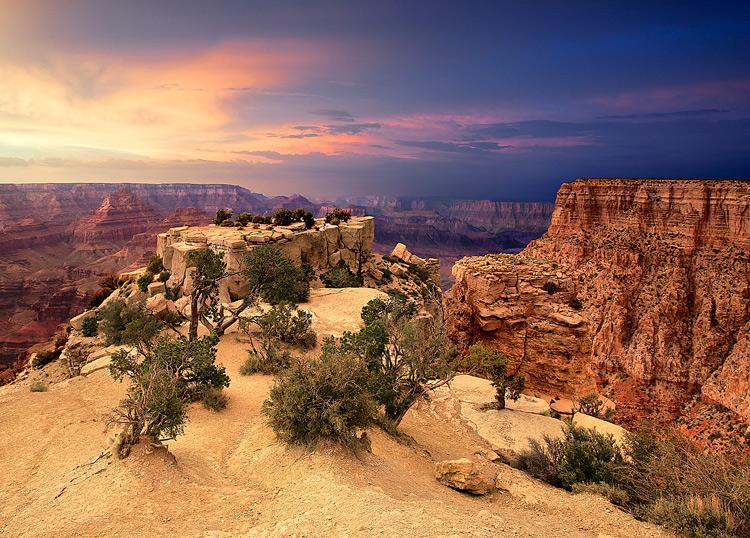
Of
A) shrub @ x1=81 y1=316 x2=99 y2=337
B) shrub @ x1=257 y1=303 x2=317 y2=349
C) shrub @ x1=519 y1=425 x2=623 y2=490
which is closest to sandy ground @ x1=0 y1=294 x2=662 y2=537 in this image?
shrub @ x1=519 y1=425 x2=623 y2=490

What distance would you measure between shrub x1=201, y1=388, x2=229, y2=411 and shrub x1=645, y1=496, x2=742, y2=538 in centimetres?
1502

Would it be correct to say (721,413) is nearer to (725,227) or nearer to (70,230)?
(725,227)

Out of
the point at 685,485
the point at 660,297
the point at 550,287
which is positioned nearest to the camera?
the point at 685,485

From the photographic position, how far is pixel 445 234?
595 ft

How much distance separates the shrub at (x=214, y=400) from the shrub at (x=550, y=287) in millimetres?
34277

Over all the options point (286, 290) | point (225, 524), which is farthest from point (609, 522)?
point (286, 290)

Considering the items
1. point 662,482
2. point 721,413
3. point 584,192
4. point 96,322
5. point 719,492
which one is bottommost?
point 721,413

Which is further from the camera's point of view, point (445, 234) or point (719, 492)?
point (445, 234)

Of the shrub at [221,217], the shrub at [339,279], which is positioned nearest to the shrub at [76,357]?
the shrub at [221,217]

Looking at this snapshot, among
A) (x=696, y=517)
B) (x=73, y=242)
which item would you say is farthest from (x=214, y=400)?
(x=73, y=242)

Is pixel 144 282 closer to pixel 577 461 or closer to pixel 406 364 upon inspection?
pixel 406 364

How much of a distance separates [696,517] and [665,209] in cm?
5266

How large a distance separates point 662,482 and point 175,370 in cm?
1734

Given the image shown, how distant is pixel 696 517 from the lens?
336 inches
